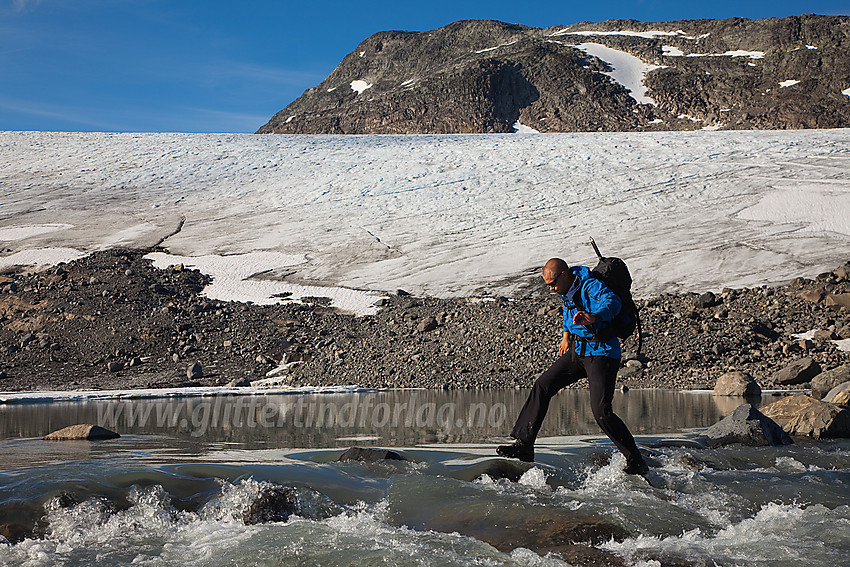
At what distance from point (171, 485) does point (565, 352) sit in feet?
9.09

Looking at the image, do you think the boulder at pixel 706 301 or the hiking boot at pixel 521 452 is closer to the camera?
the hiking boot at pixel 521 452

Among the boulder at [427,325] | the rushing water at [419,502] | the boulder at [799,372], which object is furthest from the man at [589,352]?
the boulder at [427,325]

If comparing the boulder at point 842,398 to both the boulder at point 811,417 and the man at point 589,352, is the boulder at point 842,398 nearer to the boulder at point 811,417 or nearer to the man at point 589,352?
the boulder at point 811,417

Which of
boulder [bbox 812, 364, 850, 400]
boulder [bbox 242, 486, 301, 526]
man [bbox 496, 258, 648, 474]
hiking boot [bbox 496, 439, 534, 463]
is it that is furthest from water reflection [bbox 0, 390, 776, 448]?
boulder [bbox 242, 486, 301, 526]

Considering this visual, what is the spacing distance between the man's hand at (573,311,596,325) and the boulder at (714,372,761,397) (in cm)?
760

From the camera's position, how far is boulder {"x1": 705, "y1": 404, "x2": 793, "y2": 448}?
6.75 m

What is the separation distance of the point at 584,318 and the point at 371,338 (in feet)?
31.5

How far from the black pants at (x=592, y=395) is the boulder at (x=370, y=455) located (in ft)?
3.06

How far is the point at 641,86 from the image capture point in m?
67.9

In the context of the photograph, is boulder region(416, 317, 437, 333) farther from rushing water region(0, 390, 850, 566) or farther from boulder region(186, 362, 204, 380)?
rushing water region(0, 390, 850, 566)

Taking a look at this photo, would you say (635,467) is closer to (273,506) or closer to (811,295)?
(273,506)

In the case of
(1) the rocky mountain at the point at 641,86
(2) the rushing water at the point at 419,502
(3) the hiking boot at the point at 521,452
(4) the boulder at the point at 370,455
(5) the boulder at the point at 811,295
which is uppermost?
(1) the rocky mountain at the point at 641,86

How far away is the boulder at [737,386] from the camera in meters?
11.3

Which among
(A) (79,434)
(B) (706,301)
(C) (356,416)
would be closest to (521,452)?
(C) (356,416)
